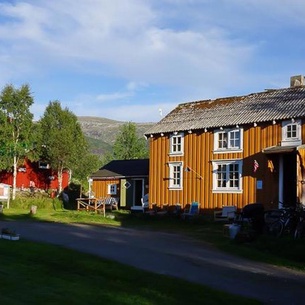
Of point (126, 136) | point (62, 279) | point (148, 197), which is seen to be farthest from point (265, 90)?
point (126, 136)

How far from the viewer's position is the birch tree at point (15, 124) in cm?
3991

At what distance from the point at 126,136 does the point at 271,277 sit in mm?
60252

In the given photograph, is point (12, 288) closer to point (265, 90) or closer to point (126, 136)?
point (265, 90)

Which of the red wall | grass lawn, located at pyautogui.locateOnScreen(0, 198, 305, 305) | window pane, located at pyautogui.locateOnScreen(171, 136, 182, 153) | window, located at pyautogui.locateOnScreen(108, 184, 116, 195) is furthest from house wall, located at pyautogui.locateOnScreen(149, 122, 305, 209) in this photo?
the red wall

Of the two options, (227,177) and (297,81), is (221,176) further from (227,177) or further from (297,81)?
(297,81)

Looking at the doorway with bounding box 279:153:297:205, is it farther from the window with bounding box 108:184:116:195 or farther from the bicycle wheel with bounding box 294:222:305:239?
the window with bounding box 108:184:116:195

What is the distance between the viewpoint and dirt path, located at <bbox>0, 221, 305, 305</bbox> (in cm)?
1031

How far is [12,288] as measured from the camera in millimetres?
8469

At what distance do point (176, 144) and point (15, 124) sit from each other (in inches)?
606

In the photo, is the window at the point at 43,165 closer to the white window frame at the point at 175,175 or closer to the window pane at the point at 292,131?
the white window frame at the point at 175,175

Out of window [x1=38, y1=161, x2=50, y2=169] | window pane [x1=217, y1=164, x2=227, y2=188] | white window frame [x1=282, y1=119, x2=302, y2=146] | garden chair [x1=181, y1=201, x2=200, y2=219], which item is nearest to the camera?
white window frame [x1=282, y1=119, x2=302, y2=146]

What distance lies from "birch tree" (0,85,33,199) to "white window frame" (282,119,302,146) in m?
21.7

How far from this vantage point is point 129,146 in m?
71.1

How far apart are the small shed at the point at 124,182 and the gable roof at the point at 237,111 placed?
15.7ft
